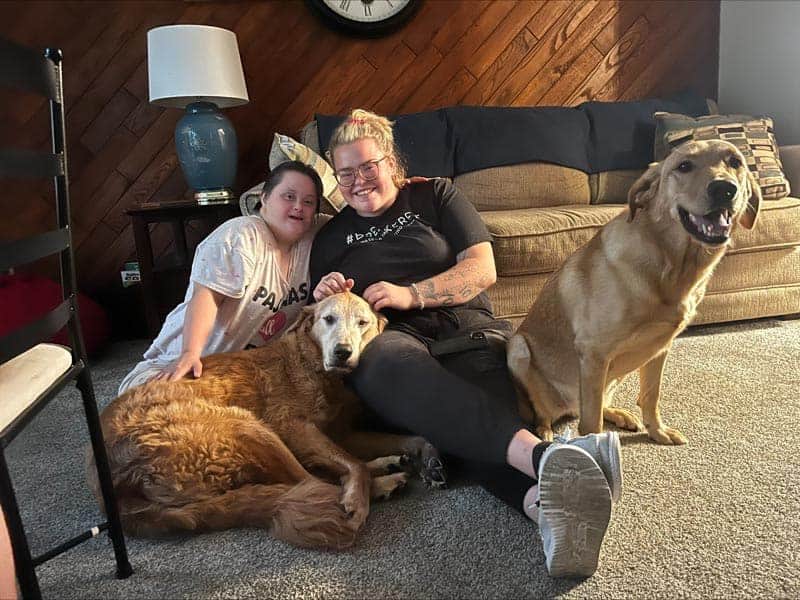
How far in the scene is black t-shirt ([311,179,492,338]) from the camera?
1.75m

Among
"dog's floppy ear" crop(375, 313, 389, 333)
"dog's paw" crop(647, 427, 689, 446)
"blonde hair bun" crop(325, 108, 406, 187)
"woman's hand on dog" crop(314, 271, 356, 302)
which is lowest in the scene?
"dog's paw" crop(647, 427, 689, 446)

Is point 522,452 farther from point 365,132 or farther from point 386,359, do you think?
point 365,132

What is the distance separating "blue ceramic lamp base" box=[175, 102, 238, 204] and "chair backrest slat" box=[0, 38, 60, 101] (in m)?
1.82

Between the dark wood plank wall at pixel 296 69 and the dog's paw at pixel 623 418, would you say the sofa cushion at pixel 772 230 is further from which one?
the dark wood plank wall at pixel 296 69

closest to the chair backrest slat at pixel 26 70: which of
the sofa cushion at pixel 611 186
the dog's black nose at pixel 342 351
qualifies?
the dog's black nose at pixel 342 351

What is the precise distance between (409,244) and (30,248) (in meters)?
1.06

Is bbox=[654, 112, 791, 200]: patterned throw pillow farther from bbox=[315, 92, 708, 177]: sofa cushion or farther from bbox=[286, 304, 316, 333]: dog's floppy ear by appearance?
bbox=[286, 304, 316, 333]: dog's floppy ear

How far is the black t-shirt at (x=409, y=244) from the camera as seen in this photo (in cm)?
175

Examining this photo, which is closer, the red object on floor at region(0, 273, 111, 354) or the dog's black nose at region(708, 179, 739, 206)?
the dog's black nose at region(708, 179, 739, 206)

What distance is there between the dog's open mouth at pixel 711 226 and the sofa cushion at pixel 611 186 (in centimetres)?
178

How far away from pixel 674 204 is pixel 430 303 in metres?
0.69

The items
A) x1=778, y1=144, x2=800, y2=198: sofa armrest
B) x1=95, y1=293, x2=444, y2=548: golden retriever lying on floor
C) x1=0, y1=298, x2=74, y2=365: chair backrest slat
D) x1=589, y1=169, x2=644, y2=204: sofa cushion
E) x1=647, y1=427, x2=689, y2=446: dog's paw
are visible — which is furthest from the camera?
x1=589, y1=169, x2=644, y2=204: sofa cushion

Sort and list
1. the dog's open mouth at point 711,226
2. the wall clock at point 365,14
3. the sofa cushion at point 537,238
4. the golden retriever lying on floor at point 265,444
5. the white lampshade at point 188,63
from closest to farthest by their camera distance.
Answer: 1. the golden retriever lying on floor at point 265,444
2. the dog's open mouth at point 711,226
3. the sofa cushion at point 537,238
4. the white lampshade at point 188,63
5. the wall clock at point 365,14

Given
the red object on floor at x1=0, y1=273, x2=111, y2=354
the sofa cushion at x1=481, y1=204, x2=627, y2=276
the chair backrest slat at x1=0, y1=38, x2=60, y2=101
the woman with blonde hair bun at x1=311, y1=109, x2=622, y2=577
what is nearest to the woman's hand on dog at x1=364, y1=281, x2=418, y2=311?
the woman with blonde hair bun at x1=311, y1=109, x2=622, y2=577
